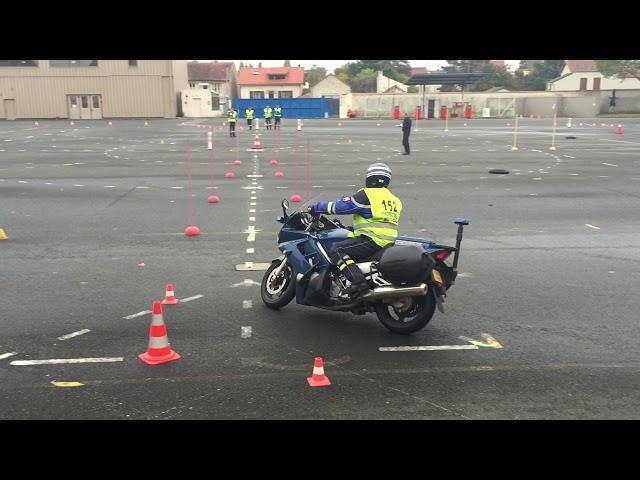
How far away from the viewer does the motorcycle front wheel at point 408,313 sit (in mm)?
6281

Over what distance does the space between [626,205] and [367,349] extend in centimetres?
1088

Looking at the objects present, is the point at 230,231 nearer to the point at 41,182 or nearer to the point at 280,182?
the point at 280,182

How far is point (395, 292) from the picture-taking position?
6.24 m

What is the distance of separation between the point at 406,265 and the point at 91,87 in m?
64.6

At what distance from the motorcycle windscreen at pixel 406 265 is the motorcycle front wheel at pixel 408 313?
276mm

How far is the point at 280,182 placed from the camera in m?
18.0

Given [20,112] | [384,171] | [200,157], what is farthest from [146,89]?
[384,171]

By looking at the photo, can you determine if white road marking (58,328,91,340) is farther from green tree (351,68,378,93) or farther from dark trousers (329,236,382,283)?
green tree (351,68,378,93)

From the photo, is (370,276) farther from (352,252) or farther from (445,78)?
(445,78)

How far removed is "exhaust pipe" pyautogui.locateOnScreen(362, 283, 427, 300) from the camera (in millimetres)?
6137

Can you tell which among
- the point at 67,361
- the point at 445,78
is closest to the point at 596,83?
the point at 445,78

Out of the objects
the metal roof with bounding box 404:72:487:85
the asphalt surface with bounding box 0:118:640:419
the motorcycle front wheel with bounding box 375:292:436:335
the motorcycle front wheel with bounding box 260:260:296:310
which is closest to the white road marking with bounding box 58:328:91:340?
the asphalt surface with bounding box 0:118:640:419

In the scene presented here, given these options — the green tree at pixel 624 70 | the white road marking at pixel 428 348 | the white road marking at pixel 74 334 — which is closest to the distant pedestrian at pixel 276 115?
the white road marking at pixel 74 334

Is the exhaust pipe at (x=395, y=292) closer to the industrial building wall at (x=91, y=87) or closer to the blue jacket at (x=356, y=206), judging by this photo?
Answer: the blue jacket at (x=356, y=206)
